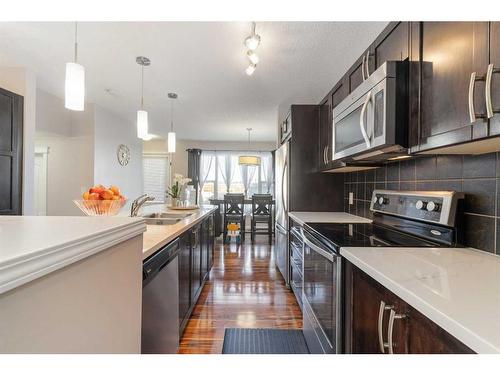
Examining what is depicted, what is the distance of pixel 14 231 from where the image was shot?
0.61 metres

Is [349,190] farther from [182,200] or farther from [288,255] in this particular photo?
[182,200]

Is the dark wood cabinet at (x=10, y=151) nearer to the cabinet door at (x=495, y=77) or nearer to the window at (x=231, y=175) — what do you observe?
the cabinet door at (x=495, y=77)

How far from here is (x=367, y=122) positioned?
56.9 inches

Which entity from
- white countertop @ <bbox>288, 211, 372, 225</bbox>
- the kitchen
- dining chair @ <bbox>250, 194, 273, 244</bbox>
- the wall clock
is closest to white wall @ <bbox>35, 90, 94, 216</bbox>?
the kitchen

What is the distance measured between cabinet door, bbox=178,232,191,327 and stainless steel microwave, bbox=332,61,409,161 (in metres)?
1.32

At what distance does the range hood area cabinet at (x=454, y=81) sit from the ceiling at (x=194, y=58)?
1.09 m

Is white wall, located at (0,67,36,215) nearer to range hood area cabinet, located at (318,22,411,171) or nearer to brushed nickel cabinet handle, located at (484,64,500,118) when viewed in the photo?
range hood area cabinet, located at (318,22,411,171)

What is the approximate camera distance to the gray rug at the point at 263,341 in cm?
182

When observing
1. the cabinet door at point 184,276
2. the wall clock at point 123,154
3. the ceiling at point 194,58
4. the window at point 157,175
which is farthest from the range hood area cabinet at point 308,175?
the window at point 157,175

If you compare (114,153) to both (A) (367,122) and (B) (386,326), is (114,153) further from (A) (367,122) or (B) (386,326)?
(B) (386,326)

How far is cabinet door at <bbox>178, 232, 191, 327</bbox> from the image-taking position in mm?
1789

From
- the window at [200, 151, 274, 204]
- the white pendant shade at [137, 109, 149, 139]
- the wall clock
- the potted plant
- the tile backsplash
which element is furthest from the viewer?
the window at [200, 151, 274, 204]
